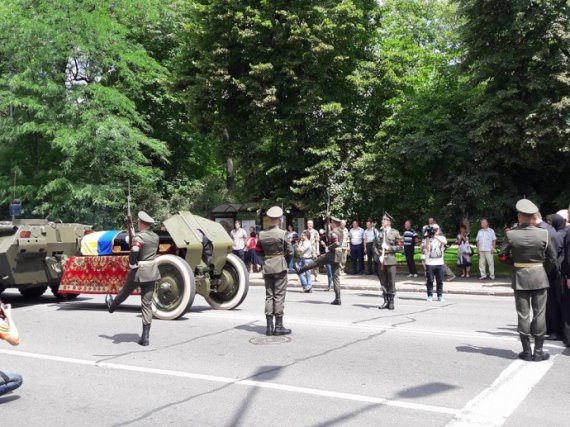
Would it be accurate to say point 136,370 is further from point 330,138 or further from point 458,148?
point 330,138

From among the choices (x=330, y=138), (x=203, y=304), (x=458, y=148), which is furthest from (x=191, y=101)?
(x=203, y=304)

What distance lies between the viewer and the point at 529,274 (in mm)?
7523

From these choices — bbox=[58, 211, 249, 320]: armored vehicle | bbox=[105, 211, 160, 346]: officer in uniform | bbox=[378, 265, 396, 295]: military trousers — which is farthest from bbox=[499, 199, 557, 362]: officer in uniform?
bbox=[58, 211, 249, 320]: armored vehicle

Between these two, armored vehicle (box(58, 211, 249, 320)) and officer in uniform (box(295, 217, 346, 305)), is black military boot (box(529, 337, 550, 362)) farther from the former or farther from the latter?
officer in uniform (box(295, 217, 346, 305))

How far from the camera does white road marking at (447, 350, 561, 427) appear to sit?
17.0 feet

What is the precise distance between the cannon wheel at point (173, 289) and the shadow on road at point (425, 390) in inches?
207

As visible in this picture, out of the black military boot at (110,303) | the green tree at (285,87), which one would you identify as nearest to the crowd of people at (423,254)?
the green tree at (285,87)

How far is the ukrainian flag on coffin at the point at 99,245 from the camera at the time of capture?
484 inches

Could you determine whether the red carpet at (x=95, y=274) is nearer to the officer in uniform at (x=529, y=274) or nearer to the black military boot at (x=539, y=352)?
the officer in uniform at (x=529, y=274)

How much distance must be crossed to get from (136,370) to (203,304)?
19.2 feet

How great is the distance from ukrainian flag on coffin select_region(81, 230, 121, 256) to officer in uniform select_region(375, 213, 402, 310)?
5427 millimetres

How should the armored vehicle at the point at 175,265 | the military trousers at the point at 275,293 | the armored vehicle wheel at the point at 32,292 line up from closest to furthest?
1. the military trousers at the point at 275,293
2. the armored vehicle at the point at 175,265
3. the armored vehicle wheel at the point at 32,292

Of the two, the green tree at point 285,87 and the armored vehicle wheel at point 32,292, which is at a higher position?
the green tree at point 285,87

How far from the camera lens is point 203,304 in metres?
13.0
